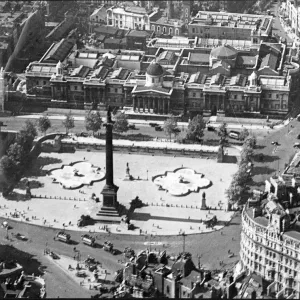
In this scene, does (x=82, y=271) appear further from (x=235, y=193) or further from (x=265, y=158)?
(x=265, y=158)

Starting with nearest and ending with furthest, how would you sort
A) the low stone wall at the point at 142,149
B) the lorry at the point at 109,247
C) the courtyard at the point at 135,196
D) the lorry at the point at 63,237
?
the lorry at the point at 109,247
the lorry at the point at 63,237
the courtyard at the point at 135,196
the low stone wall at the point at 142,149

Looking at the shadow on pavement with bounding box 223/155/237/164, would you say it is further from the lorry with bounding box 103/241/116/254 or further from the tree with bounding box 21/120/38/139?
the lorry with bounding box 103/241/116/254

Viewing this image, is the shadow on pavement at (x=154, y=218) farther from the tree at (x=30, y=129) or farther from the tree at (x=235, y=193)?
the tree at (x=30, y=129)

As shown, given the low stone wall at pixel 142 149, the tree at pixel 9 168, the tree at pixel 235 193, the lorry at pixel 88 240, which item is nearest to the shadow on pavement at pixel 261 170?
the low stone wall at pixel 142 149

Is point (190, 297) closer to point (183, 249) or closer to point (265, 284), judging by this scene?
point (265, 284)

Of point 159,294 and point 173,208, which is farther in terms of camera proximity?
point 173,208

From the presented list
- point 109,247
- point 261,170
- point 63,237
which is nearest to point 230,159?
point 261,170

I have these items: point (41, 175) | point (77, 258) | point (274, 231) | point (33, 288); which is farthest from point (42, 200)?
point (274, 231)
